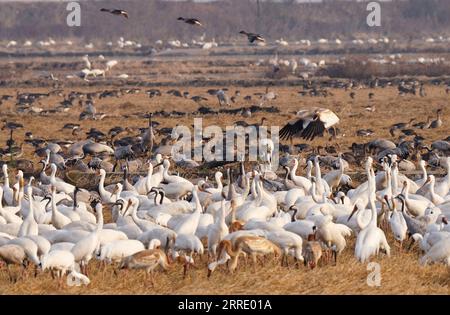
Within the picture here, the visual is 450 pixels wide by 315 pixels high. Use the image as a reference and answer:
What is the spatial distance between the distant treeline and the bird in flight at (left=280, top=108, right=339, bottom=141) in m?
73.0

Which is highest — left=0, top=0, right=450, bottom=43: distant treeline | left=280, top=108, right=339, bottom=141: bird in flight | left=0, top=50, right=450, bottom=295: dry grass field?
left=0, top=0, right=450, bottom=43: distant treeline

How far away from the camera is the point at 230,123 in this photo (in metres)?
23.5

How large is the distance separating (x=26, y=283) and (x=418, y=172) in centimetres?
778

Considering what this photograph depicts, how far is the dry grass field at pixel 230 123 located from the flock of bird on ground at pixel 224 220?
14cm

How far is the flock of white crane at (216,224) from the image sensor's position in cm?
938

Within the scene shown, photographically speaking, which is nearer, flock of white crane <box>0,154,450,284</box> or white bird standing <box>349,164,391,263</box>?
flock of white crane <box>0,154,450,284</box>

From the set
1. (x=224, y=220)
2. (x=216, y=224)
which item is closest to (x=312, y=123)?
(x=224, y=220)

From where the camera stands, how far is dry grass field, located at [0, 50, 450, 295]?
29.3 ft

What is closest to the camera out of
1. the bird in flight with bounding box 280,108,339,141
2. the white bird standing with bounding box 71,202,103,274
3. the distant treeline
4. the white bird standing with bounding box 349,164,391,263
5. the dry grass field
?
the dry grass field

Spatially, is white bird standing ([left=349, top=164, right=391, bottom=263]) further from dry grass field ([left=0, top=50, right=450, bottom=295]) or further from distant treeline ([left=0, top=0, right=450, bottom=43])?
distant treeline ([left=0, top=0, right=450, bottom=43])

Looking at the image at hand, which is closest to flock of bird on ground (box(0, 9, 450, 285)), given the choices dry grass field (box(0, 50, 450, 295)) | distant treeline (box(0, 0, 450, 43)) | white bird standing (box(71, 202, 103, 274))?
white bird standing (box(71, 202, 103, 274))

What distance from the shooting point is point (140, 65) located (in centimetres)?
5209

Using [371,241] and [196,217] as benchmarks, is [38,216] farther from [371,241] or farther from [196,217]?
[371,241]

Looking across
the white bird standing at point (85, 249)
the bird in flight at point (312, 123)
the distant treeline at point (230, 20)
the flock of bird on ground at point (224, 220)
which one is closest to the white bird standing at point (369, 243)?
the flock of bird on ground at point (224, 220)
